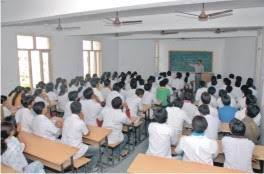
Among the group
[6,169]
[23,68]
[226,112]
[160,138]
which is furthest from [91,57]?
[6,169]

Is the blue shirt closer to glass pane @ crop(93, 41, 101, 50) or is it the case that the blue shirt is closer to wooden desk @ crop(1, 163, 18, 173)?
wooden desk @ crop(1, 163, 18, 173)

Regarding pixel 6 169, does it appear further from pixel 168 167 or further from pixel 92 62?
pixel 92 62

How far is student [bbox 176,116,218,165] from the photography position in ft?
10.8

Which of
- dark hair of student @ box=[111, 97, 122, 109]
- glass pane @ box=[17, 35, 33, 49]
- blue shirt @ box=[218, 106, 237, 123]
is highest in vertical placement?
glass pane @ box=[17, 35, 33, 49]

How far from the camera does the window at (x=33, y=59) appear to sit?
8.32 meters

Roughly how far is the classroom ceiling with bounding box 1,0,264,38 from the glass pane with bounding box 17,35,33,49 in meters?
0.67

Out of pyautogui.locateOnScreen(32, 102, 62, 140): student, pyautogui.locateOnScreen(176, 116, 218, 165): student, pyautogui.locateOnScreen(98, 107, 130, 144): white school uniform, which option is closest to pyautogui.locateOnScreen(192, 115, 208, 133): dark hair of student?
pyautogui.locateOnScreen(176, 116, 218, 165): student

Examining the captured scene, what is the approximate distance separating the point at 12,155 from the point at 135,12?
4702 millimetres

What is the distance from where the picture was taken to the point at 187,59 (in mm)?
13953

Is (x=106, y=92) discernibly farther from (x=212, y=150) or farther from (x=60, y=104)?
(x=212, y=150)

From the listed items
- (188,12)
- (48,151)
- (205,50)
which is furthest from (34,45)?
(205,50)

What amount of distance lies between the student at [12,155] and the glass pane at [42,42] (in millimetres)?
6152

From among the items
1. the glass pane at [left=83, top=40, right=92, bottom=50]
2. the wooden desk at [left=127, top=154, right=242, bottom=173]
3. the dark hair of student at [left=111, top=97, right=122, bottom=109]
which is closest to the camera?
the wooden desk at [left=127, top=154, right=242, bottom=173]

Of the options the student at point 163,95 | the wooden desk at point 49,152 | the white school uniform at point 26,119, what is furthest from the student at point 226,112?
the white school uniform at point 26,119
